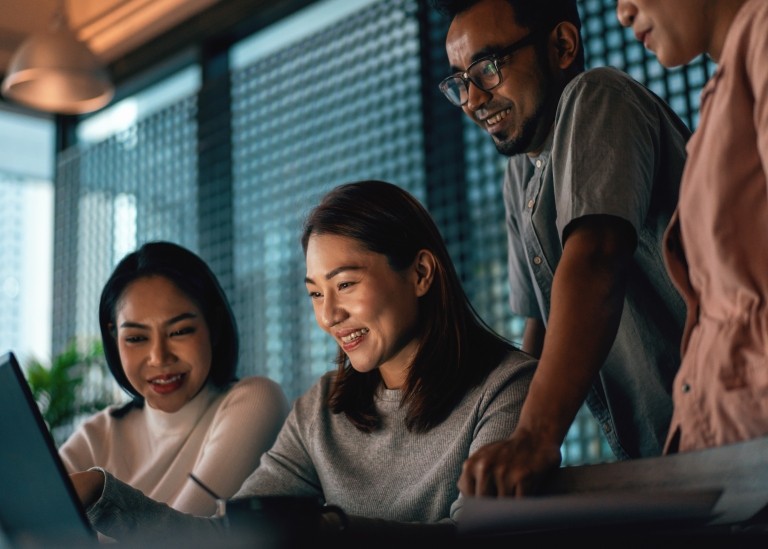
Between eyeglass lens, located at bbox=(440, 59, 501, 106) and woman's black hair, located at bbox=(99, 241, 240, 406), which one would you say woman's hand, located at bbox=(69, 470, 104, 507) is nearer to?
woman's black hair, located at bbox=(99, 241, 240, 406)

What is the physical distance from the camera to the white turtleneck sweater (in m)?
2.02

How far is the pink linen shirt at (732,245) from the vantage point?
3.12 ft

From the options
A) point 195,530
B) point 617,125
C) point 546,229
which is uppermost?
point 617,125

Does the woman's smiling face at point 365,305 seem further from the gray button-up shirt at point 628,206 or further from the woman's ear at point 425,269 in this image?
the gray button-up shirt at point 628,206

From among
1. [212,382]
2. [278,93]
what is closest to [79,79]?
[278,93]

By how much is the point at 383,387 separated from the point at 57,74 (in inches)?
93.9

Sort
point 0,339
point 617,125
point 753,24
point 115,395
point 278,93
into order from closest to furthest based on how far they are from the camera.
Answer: point 753,24, point 617,125, point 278,93, point 115,395, point 0,339

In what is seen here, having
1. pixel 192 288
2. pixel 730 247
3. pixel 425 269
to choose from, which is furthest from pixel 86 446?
pixel 730 247

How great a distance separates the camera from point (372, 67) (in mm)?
4121

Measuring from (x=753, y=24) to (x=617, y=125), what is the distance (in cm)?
40

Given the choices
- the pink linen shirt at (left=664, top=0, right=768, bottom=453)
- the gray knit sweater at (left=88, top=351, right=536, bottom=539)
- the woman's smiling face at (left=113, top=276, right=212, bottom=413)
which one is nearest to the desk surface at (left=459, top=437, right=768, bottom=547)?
the pink linen shirt at (left=664, top=0, right=768, bottom=453)

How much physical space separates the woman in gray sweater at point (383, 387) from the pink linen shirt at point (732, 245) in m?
0.55

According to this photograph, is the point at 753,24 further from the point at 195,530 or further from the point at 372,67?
the point at 372,67

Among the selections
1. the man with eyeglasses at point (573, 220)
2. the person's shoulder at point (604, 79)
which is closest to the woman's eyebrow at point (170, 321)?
the man with eyeglasses at point (573, 220)
